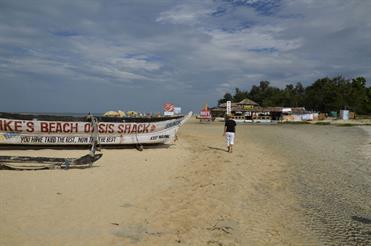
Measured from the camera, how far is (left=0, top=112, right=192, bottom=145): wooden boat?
42.7ft

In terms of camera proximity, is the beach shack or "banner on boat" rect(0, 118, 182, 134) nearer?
"banner on boat" rect(0, 118, 182, 134)

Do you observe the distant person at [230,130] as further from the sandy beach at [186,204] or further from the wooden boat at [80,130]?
the sandy beach at [186,204]

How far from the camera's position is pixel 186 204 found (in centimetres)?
697

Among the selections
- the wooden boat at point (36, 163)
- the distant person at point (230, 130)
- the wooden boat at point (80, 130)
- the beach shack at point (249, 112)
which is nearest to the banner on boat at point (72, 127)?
the wooden boat at point (80, 130)

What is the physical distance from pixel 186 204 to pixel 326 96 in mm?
86606

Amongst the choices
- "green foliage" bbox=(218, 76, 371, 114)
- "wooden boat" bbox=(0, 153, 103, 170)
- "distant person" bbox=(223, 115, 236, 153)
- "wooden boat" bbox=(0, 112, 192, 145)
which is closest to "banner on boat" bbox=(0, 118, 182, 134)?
"wooden boat" bbox=(0, 112, 192, 145)

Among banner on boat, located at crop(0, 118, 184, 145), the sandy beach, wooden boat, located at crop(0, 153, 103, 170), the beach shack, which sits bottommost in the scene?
the sandy beach

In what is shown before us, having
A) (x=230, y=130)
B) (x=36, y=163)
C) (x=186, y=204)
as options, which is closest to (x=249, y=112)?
(x=230, y=130)

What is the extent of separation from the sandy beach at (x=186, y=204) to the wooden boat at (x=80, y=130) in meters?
2.47

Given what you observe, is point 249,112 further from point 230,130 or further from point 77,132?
point 77,132

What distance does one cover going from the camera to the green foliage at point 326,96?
8094 centimetres

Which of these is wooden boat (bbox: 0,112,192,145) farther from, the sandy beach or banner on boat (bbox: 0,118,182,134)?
the sandy beach

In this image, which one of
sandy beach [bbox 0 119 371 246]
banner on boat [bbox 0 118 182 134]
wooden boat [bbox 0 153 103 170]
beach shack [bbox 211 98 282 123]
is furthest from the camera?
beach shack [bbox 211 98 282 123]

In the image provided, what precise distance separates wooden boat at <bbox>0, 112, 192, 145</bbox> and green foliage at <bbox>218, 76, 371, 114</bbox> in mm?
74632
